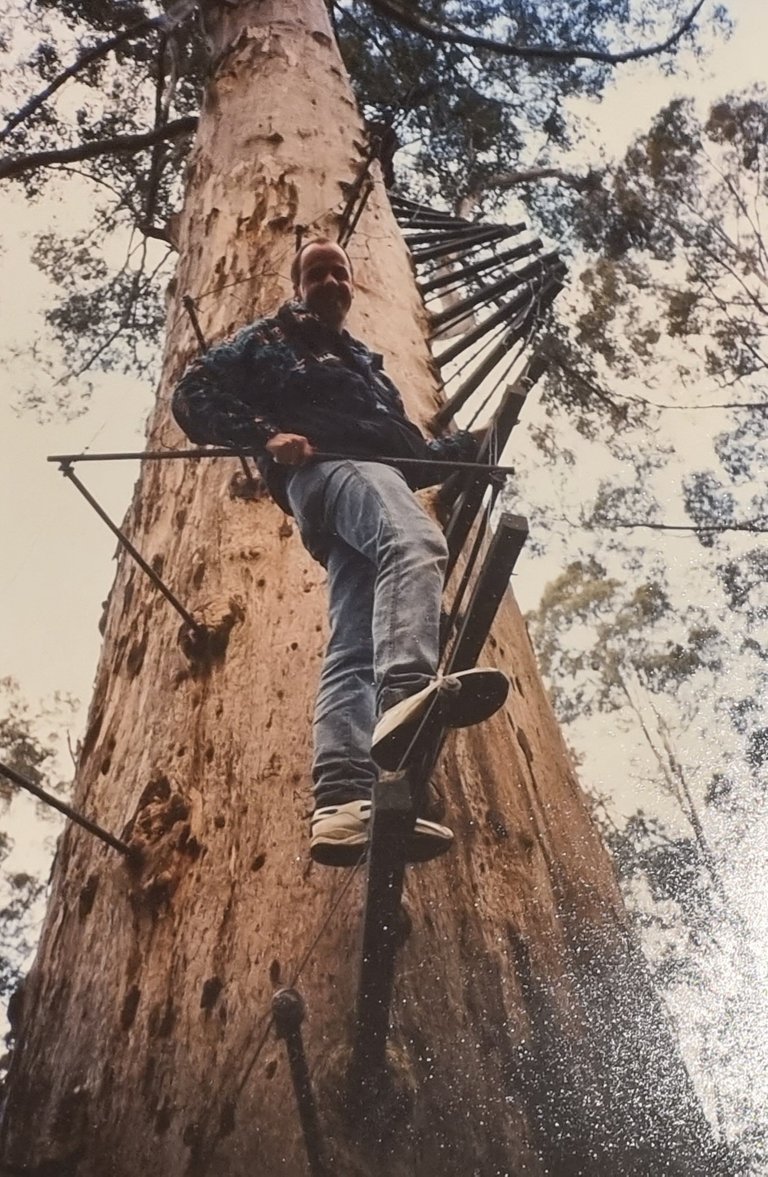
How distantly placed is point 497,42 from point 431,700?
23.6 feet

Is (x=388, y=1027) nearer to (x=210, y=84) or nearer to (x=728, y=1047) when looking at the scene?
(x=728, y=1047)

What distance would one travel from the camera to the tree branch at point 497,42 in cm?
623

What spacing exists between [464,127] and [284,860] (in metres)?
7.33

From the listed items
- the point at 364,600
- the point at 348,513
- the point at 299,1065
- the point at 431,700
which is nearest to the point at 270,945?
the point at 299,1065

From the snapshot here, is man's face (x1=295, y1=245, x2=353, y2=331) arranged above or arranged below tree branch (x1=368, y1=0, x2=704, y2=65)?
below

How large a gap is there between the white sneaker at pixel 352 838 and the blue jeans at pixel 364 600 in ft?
0.19

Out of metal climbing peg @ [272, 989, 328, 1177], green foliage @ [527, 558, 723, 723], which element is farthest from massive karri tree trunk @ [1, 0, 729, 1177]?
green foliage @ [527, 558, 723, 723]

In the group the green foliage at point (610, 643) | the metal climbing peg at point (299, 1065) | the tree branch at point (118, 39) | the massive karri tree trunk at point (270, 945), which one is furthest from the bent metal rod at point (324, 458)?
the tree branch at point (118, 39)

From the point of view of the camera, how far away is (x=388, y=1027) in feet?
4.30

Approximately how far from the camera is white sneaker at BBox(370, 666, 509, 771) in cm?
133

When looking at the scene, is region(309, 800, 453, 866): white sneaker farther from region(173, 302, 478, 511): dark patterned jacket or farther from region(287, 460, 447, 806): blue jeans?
region(173, 302, 478, 511): dark patterned jacket

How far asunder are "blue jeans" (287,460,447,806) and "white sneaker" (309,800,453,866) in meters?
0.06

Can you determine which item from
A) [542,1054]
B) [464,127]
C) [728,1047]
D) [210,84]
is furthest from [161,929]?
[464,127]

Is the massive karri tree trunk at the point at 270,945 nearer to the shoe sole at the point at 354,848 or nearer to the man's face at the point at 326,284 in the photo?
the shoe sole at the point at 354,848
